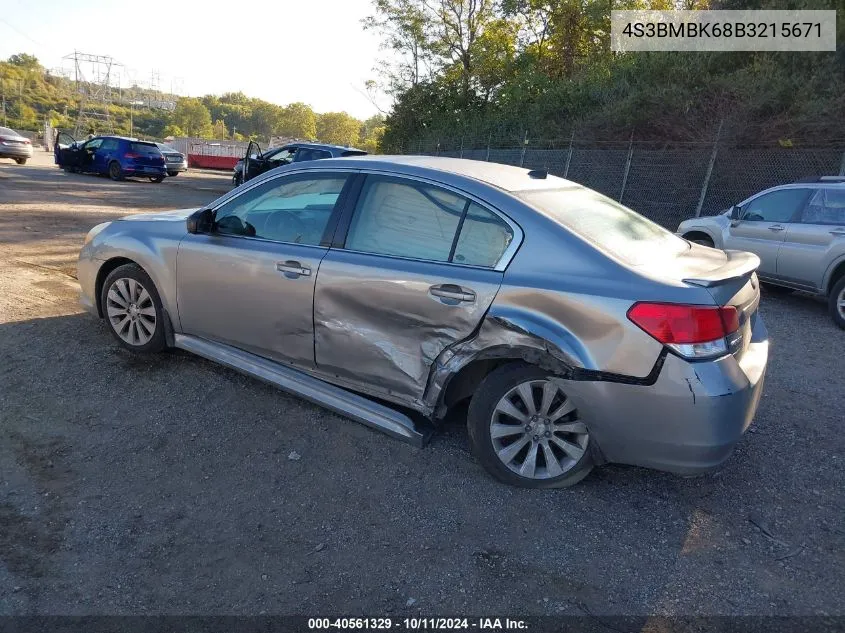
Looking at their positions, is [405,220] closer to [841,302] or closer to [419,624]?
[419,624]

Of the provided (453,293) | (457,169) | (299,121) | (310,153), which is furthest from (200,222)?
(299,121)

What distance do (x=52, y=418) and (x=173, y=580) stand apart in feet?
5.82

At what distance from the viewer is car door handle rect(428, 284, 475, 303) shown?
322 cm

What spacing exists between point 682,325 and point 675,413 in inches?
15.9

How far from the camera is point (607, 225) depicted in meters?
3.52

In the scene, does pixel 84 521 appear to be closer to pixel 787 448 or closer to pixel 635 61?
pixel 787 448

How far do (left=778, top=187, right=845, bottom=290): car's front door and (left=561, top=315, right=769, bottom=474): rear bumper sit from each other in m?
5.06

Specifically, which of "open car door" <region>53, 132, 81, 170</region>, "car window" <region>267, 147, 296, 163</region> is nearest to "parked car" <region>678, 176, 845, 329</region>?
"car window" <region>267, 147, 296, 163</region>

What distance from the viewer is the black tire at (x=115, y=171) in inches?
829

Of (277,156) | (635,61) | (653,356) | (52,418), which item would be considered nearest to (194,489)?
(52,418)

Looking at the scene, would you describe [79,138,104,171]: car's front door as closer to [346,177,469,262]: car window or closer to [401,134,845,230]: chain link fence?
[401,134,845,230]: chain link fence

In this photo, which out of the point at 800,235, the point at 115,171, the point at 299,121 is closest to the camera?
the point at 800,235

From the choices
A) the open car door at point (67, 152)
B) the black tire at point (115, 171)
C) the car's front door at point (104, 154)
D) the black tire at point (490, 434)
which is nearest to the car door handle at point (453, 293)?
the black tire at point (490, 434)

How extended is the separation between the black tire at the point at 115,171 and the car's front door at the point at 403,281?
67.1 feet
